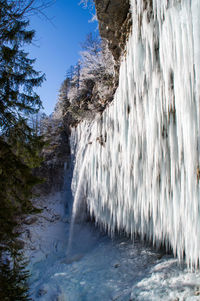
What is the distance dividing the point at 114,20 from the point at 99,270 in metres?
8.22

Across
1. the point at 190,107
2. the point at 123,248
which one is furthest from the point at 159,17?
the point at 123,248

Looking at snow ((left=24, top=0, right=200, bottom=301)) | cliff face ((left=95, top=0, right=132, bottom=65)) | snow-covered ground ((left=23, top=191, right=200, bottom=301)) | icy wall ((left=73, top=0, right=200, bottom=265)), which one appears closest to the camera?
icy wall ((left=73, top=0, right=200, bottom=265))

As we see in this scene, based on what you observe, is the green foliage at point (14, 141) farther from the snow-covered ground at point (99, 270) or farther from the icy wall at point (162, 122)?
the snow-covered ground at point (99, 270)

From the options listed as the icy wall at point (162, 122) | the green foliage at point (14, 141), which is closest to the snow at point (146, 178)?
the icy wall at point (162, 122)

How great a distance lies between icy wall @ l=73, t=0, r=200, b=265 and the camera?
2.84 metres

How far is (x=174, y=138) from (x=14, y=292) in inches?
150

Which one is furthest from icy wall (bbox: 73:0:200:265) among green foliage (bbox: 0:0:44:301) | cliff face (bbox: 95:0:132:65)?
green foliage (bbox: 0:0:44:301)

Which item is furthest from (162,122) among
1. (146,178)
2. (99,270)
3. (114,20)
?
(99,270)

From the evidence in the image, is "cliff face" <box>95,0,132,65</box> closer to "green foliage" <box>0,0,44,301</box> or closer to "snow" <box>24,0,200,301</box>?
"snow" <box>24,0,200,301</box>

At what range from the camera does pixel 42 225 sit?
11.6 m

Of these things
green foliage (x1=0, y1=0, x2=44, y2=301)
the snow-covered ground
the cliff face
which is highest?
the cliff face

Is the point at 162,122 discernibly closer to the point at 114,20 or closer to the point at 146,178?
the point at 146,178

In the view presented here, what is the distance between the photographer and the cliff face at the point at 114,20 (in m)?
5.30

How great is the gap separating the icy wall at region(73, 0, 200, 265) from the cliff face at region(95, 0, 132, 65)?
2.89ft
